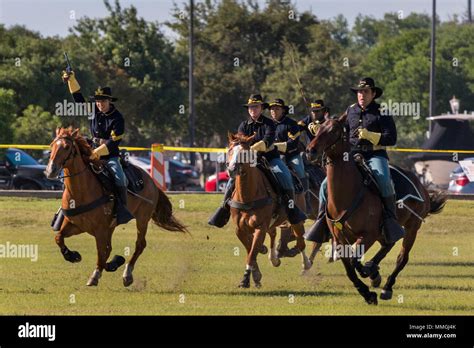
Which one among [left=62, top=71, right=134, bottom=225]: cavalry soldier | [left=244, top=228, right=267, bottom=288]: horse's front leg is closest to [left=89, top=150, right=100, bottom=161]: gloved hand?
[left=62, top=71, right=134, bottom=225]: cavalry soldier

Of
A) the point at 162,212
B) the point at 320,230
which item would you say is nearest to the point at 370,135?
the point at 320,230

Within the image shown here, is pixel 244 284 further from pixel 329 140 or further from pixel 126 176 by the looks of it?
pixel 329 140

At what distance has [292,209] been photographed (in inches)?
888

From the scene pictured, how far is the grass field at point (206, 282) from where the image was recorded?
17.9 m

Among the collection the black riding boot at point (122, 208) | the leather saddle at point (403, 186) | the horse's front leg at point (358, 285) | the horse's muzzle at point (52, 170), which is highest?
the horse's muzzle at point (52, 170)

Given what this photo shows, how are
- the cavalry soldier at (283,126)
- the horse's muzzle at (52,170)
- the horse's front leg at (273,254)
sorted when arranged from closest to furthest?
1. the horse's muzzle at (52,170)
2. the cavalry soldier at (283,126)
3. the horse's front leg at (273,254)

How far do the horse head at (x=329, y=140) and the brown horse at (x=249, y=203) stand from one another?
240cm

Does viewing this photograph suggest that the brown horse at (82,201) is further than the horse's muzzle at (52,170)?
Yes

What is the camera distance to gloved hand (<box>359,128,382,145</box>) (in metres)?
19.0

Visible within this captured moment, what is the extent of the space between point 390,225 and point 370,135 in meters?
1.31

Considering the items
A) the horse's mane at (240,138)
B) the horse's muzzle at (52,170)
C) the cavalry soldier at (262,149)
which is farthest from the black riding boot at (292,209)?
the horse's muzzle at (52,170)

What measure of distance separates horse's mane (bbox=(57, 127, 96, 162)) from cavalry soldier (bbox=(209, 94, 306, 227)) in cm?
263

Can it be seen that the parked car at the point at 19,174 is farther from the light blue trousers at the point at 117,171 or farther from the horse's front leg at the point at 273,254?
the light blue trousers at the point at 117,171
